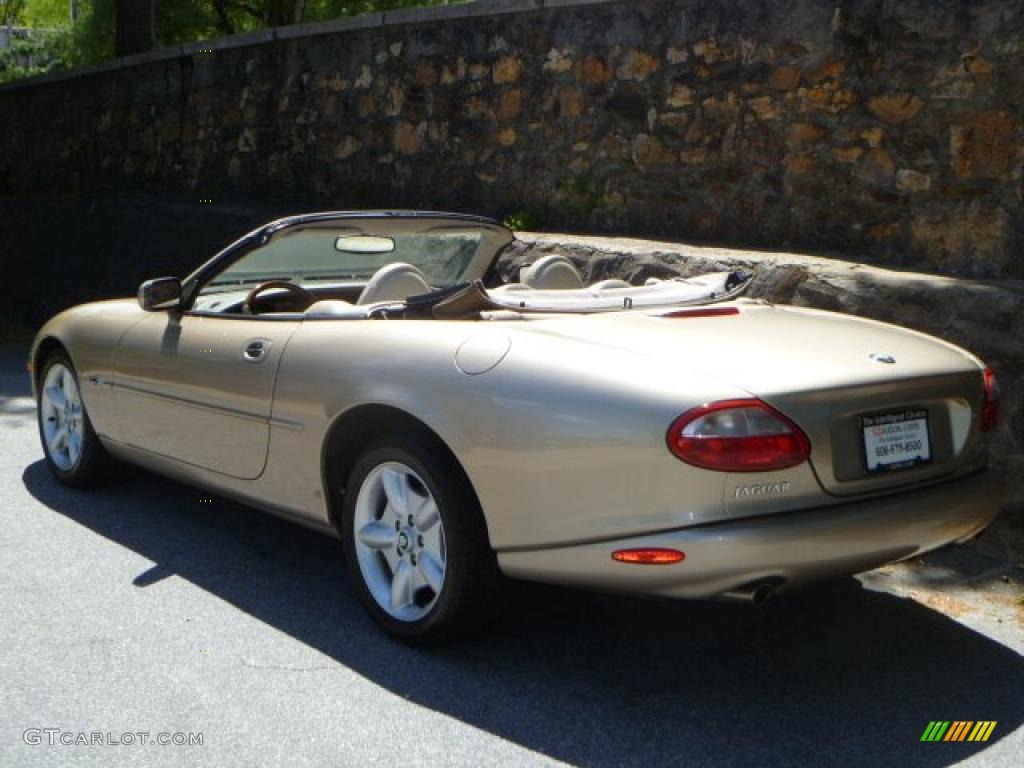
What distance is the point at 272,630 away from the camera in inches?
170

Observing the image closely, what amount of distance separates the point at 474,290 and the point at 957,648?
6.42 feet

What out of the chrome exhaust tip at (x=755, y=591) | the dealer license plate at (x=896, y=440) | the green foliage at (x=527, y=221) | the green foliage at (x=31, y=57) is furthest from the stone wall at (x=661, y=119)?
the green foliage at (x=31, y=57)

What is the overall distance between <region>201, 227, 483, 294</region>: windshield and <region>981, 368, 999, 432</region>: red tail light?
2.35 meters

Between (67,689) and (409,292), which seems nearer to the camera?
(67,689)

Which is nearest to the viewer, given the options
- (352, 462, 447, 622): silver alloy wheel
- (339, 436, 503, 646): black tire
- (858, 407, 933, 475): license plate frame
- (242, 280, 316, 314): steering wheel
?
(858, 407, 933, 475): license plate frame

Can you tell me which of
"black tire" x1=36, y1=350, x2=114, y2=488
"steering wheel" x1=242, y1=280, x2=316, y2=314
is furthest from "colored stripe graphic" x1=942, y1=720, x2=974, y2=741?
"black tire" x1=36, y1=350, x2=114, y2=488

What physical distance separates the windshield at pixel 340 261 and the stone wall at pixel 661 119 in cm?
235

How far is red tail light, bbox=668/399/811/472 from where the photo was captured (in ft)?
11.3

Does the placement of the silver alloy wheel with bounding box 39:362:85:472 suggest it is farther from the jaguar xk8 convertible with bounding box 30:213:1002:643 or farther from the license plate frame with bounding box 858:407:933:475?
the license plate frame with bounding box 858:407:933:475

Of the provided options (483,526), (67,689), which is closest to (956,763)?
(483,526)

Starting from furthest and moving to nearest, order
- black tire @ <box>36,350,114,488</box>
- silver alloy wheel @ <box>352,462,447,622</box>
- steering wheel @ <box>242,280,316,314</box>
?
A: black tire @ <box>36,350,114,488</box>, steering wheel @ <box>242,280,316,314</box>, silver alloy wheel @ <box>352,462,447,622</box>

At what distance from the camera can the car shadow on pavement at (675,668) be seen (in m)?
3.47

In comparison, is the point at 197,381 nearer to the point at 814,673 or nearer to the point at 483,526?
the point at 483,526

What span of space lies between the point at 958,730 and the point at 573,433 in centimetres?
133
